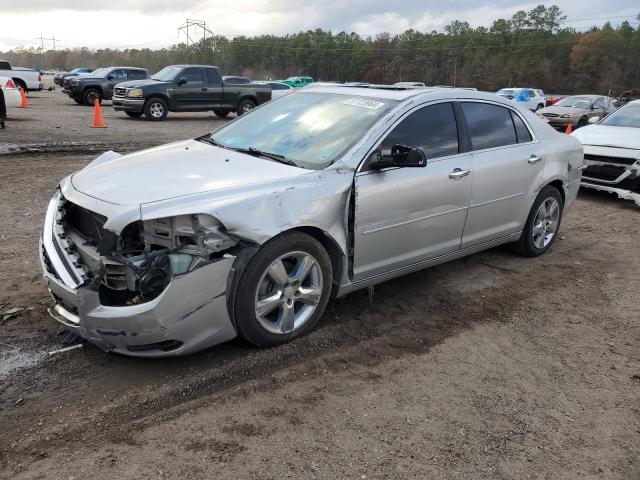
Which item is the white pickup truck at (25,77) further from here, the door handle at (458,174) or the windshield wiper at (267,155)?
the door handle at (458,174)

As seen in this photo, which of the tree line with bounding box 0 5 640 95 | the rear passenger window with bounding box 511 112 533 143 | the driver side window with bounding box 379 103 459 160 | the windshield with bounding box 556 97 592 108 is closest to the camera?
the driver side window with bounding box 379 103 459 160

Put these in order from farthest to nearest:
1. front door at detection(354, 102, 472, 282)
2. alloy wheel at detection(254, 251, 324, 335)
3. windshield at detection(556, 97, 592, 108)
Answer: windshield at detection(556, 97, 592, 108), front door at detection(354, 102, 472, 282), alloy wheel at detection(254, 251, 324, 335)

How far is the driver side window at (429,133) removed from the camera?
4086 mm

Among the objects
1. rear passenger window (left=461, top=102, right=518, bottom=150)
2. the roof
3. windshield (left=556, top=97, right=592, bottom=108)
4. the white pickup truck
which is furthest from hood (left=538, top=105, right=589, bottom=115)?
the white pickup truck

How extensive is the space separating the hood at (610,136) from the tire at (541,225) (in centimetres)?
329

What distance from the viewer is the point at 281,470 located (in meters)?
2.54

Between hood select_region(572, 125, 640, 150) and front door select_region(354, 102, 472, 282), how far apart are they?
509cm


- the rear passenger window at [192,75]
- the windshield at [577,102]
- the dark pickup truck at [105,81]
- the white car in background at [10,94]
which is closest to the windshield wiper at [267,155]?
the white car in background at [10,94]

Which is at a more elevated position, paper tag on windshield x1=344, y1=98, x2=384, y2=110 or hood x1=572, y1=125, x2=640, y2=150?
paper tag on windshield x1=344, y1=98, x2=384, y2=110

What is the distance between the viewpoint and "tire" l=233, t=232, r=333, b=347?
326 centimetres

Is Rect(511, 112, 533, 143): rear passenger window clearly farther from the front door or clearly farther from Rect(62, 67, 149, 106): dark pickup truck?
Rect(62, 67, 149, 106): dark pickup truck

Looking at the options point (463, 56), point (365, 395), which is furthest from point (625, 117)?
point (463, 56)

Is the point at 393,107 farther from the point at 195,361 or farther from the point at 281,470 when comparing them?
the point at 281,470

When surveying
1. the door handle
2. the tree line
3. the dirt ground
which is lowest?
the dirt ground
